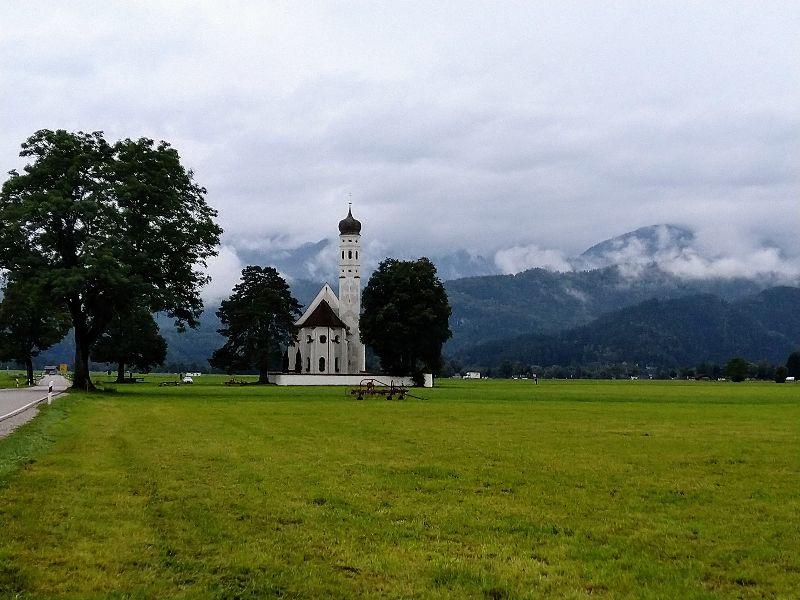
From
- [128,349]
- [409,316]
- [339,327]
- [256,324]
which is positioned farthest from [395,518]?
[339,327]

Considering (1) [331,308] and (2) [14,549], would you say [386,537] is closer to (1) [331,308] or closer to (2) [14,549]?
(2) [14,549]

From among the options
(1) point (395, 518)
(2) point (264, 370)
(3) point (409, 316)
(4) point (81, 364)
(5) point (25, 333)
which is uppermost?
(3) point (409, 316)

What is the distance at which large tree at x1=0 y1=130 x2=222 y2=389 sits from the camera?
2111 inches

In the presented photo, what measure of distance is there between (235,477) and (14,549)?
6204 millimetres

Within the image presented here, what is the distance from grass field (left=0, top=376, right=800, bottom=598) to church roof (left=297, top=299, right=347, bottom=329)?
9520 cm

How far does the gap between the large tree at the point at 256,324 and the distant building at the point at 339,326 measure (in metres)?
5.48

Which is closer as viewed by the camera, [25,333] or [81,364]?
[81,364]

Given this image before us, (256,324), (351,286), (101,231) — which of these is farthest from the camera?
(351,286)

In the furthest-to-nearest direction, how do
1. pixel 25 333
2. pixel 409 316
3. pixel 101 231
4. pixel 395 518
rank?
pixel 409 316 → pixel 25 333 → pixel 101 231 → pixel 395 518

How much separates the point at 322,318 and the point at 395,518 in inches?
4297

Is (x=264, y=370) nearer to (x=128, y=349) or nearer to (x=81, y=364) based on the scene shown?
(x=128, y=349)

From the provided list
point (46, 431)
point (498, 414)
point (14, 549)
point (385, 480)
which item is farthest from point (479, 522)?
point (498, 414)

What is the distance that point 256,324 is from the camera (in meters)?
104

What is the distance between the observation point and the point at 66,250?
56969 mm
